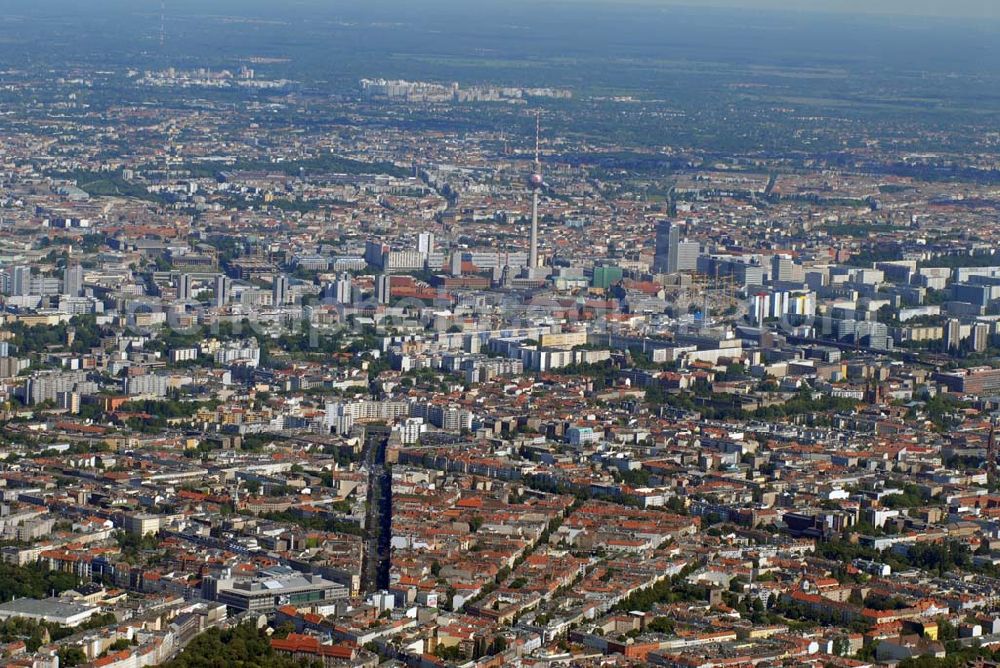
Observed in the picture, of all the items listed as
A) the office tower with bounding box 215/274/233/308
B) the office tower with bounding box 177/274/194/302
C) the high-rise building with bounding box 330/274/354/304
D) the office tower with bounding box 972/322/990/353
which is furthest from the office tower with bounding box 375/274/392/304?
the office tower with bounding box 972/322/990/353

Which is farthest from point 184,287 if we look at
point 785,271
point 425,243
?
point 785,271

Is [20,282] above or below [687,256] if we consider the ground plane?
above

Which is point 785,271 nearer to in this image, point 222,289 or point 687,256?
point 687,256

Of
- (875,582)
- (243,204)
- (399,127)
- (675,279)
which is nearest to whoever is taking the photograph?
(875,582)

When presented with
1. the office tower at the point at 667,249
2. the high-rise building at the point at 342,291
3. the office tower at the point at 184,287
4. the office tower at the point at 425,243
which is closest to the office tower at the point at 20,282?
the office tower at the point at 184,287

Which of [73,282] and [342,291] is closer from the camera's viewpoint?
[73,282]

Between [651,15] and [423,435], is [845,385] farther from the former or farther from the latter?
[651,15]

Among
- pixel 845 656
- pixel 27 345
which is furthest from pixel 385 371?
pixel 845 656
